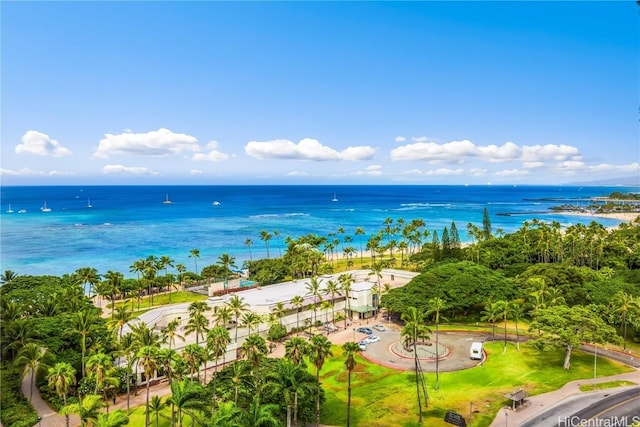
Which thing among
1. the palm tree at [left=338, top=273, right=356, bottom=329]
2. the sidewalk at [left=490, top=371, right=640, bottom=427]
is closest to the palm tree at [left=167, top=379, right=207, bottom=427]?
the sidewalk at [left=490, top=371, right=640, bottom=427]

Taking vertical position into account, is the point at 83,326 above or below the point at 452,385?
above

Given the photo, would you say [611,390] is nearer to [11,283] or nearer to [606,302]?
[606,302]

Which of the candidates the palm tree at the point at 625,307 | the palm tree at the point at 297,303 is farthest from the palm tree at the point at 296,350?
the palm tree at the point at 625,307

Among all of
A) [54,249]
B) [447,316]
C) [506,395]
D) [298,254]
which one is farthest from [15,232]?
[506,395]

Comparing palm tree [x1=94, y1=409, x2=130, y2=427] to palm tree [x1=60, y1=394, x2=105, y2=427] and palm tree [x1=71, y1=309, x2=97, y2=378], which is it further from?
palm tree [x1=71, y1=309, x2=97, y2=378]

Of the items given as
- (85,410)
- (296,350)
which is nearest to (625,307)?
(296,350)

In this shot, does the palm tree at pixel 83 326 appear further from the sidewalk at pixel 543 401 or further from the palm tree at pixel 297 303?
the sidewalk at pixel 543 401

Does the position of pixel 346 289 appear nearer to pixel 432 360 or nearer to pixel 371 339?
pixel 371 339
